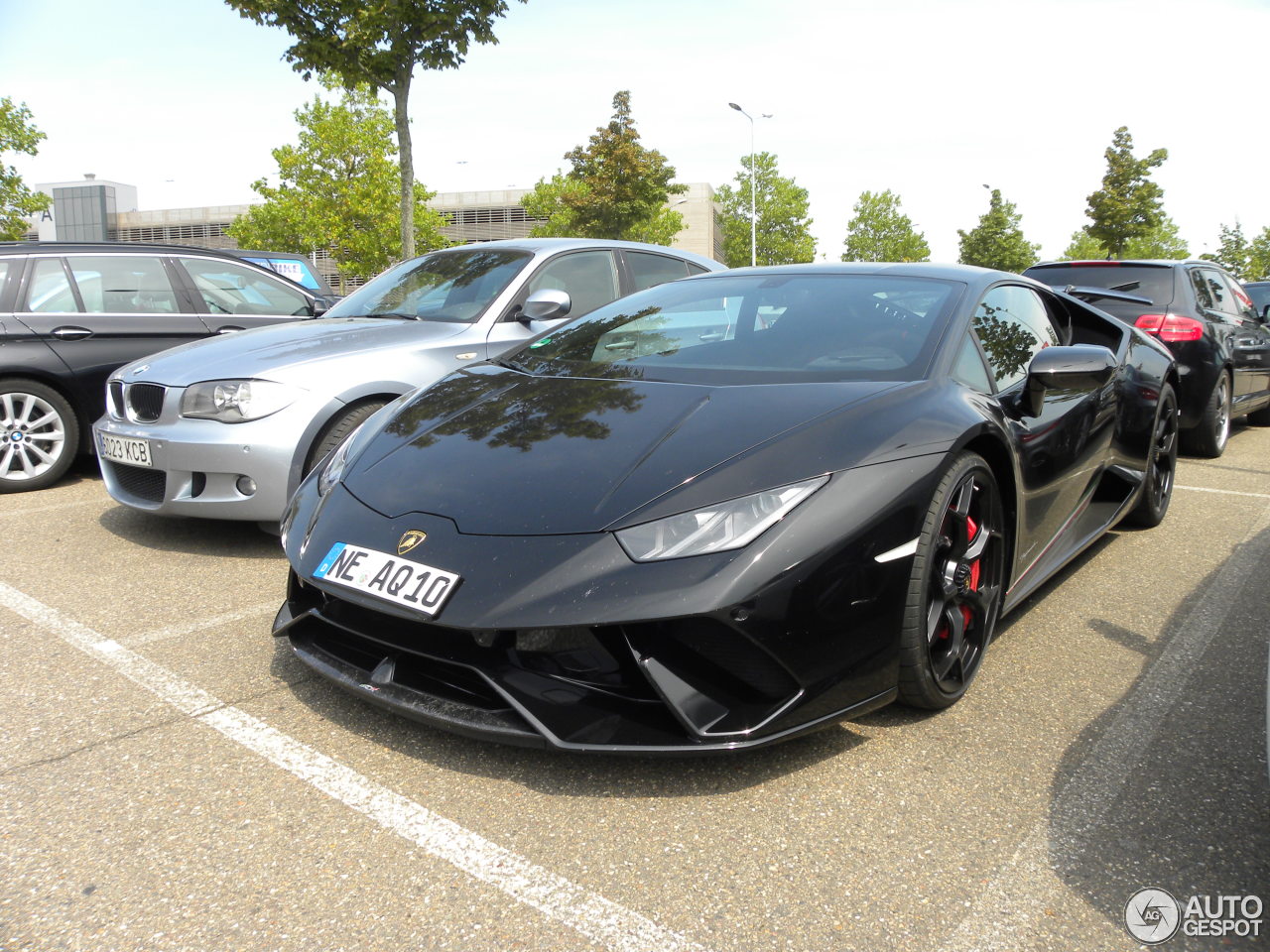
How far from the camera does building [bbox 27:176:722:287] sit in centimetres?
6044

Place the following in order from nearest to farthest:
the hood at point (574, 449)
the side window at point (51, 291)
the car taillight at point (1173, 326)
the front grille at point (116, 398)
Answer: the hood at point (574, 449) < the front grille at point (116, 398) < the side window at point (51, 291) < the car taillight at point (1173, 326)

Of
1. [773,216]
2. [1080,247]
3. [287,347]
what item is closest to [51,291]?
[287,347]

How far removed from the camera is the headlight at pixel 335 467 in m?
2.71

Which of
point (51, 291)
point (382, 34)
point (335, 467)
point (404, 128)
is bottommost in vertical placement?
point (335, 467)

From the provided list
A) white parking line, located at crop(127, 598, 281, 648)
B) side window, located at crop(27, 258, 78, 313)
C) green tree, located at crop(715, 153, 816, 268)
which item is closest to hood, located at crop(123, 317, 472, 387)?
white parking line, located at crop(127, 598, 281, 648)

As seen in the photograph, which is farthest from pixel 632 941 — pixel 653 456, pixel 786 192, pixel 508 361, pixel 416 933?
pixel 786 192

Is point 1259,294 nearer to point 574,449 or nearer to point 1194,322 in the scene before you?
point 1194,322

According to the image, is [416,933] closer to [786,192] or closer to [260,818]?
[260,818]

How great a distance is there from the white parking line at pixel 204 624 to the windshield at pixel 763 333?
4.05 feet

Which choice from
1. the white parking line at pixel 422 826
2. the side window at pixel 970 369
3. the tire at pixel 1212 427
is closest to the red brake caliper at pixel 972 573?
the side window at pixel 970 369

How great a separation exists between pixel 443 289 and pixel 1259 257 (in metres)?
56.0

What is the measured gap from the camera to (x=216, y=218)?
214 feet

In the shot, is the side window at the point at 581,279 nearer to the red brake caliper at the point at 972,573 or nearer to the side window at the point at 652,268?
the side window at the point at 652,268

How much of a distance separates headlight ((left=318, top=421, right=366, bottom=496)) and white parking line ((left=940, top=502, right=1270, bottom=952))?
1909 mm
